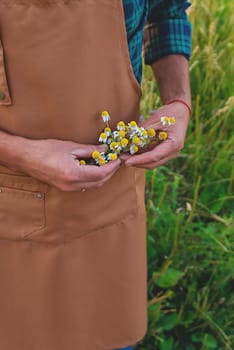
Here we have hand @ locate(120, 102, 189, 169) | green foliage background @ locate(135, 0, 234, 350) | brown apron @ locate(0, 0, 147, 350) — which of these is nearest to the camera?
brown apron @ locate(0, 0, 147, 350)

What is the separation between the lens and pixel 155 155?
0.95m

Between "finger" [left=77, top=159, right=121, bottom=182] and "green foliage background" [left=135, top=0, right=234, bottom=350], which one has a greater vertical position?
"finger" [left=77, top=159, right=121, bottom=182]

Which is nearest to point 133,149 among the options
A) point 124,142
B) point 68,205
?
point 124,142

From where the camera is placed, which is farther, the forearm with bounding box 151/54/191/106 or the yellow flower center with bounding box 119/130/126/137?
the forearm with bounding box 151/54/191/106

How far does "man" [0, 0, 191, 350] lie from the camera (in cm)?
83

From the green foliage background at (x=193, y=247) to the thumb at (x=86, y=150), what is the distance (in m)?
0.74

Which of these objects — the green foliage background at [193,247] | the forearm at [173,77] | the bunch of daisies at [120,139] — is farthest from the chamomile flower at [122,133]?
the green foliage background at [193,247]

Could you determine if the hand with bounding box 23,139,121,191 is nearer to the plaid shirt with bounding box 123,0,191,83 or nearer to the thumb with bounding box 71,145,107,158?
the thumb with bounding box 71,145,107,158

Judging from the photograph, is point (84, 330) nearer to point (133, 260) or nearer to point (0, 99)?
point (133, 260)

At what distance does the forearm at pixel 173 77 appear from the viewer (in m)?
1.13

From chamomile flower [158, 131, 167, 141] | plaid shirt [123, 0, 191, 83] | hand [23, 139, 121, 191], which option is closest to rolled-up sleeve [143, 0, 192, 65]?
plaid shirt [123, 0, 191, 83]

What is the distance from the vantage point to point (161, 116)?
1037mm

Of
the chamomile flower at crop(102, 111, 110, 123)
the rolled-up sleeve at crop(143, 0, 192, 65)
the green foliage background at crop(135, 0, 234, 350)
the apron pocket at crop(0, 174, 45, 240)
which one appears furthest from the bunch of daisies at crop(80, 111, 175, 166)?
the green foliage background at crop(135, 0, 234, 350)

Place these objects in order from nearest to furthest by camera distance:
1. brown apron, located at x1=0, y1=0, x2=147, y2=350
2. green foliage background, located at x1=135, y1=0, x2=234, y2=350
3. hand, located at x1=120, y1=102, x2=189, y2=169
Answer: brown apron, located at x1=0, y1=0, x2=147, y2=350 < hand, located at x1=120, y1=102, x2=189, y2=169 < green foliage background, located at x1=135, y1=0, x2=234, y2=350
